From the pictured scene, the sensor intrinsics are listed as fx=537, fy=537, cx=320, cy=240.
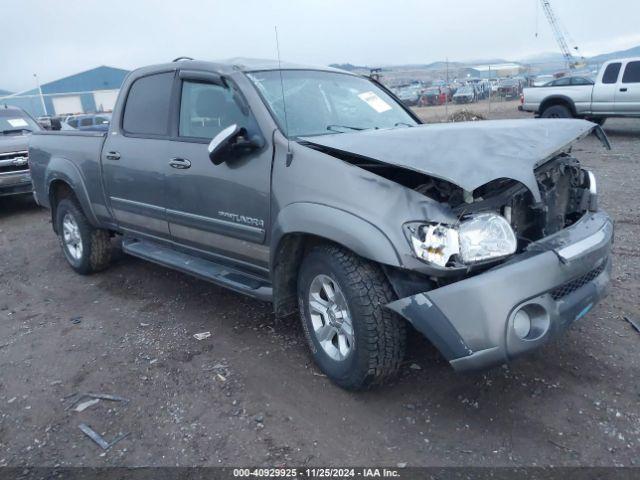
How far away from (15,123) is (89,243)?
19.2 feet

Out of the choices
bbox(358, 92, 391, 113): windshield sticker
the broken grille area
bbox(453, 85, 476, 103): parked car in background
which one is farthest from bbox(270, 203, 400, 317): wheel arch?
bbox(453, 85, 476, 103): parked car in background

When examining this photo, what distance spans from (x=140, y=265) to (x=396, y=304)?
12.9 ft

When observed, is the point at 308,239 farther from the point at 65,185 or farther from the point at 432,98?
the point at 432,98

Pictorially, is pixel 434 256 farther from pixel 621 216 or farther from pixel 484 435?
pixel 621 216

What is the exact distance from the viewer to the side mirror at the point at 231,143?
314 centimetres

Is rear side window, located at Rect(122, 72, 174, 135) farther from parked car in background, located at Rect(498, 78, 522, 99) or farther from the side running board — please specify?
parked car in background, located at Rect(498, 78, 522, 99)

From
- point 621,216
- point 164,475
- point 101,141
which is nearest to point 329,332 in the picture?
point 164,475

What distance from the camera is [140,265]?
19.0 ft

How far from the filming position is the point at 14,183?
343 inches

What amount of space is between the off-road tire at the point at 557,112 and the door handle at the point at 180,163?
13.5 m

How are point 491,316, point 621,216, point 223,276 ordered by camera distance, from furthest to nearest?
point 621,216 < point 223,276 < point 491,316

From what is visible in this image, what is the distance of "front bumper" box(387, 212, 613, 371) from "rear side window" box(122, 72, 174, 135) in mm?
2577

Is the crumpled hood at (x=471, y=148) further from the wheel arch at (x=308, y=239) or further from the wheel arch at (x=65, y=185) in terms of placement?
the wheel arch at (x=65, y=185)

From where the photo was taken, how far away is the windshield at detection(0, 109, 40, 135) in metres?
9.51
